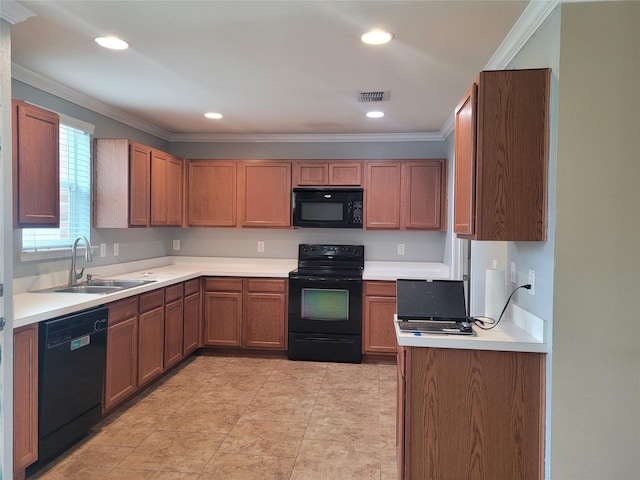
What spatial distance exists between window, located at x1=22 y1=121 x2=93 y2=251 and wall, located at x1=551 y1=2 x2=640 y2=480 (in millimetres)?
3400

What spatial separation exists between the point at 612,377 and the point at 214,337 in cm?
376

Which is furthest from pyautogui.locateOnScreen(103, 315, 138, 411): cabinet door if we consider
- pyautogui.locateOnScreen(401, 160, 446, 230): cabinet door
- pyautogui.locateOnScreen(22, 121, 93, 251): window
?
pyautogui.locateOnScreen(401, 160, 446, 230): cabinet door

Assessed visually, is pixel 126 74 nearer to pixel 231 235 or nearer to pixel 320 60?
pixel 320 60

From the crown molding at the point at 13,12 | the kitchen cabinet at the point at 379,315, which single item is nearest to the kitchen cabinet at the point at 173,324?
the kitchen cabinet at the point at 379,315

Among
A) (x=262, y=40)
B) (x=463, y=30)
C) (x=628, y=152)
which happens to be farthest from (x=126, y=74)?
(x=628, y=152)

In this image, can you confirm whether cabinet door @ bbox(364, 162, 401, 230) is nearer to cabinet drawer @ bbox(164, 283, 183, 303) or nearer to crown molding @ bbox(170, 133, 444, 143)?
crown molding @ bbox(170, 133, 444, 143)

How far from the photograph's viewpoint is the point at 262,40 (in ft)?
7.87

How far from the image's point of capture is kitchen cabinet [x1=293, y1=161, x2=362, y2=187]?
15.4 ft

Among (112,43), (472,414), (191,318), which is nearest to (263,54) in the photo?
(112,43)

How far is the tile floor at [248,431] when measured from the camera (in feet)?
8.06

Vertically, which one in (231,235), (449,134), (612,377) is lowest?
(612,377)

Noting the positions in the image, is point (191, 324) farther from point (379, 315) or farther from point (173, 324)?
point (379, 315)

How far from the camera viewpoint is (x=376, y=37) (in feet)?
7.68

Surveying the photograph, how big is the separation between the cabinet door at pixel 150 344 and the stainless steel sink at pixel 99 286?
11.3 inches
